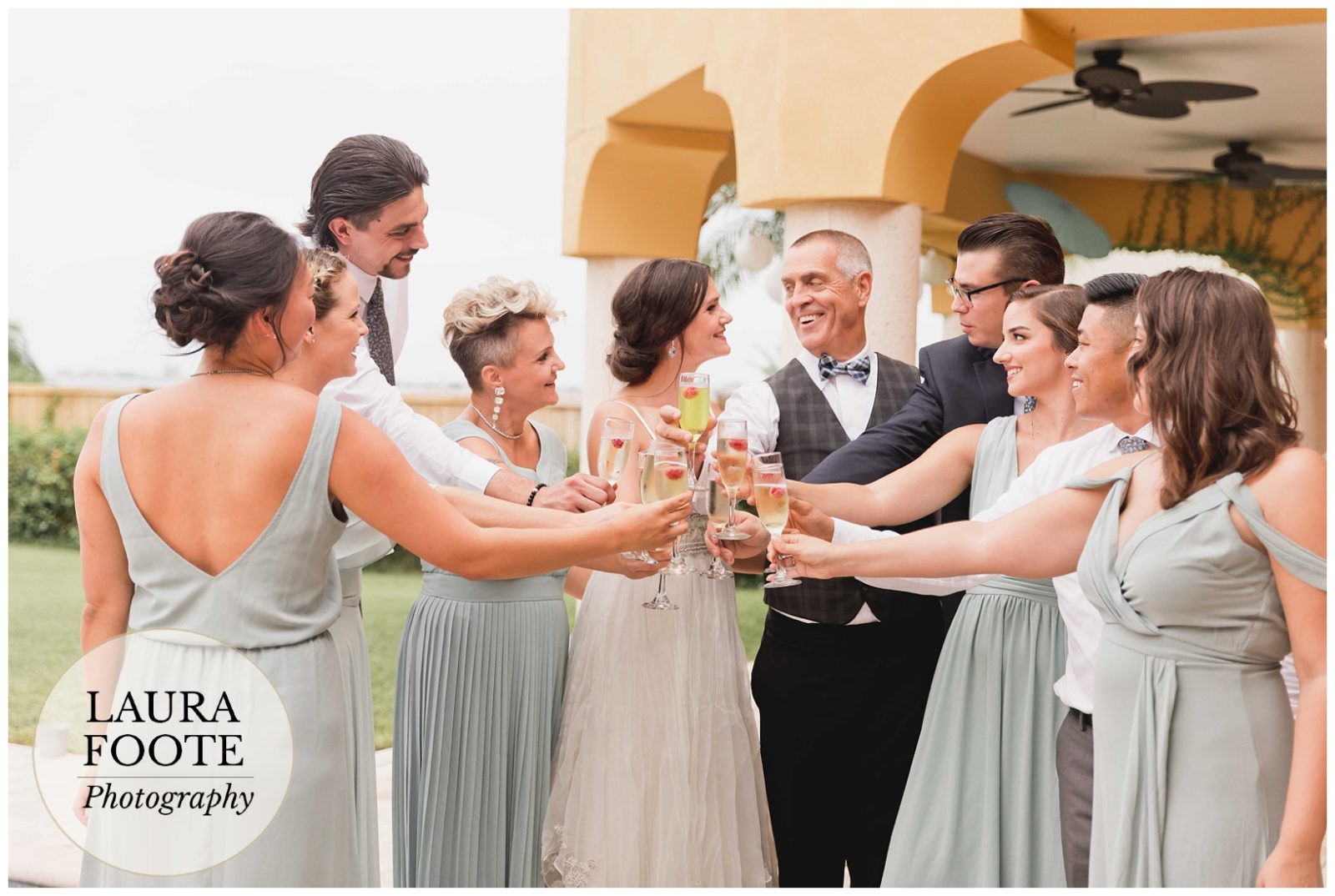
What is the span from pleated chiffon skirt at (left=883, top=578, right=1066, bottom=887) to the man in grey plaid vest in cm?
43

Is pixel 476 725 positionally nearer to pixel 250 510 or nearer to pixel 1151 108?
pixel 250 510

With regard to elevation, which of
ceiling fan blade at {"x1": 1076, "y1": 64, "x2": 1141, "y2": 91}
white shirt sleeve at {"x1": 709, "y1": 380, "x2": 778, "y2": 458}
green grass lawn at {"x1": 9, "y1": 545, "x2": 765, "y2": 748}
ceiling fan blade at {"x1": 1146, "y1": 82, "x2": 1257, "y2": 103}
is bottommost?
green grass lawn at {"x1": 9, "y1": 545, "x2": 765, "y2": 748}

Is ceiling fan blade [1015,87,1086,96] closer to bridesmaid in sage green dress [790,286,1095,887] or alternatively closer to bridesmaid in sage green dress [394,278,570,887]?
bridesmaid in sage green dress [790,286,1095,887]

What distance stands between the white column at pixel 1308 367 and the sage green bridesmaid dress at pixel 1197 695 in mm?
13993

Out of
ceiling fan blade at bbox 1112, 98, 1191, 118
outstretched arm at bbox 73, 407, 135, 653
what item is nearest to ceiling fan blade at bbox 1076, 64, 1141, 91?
ceiling fan blade at bbox 1112, 98, 1191, 118

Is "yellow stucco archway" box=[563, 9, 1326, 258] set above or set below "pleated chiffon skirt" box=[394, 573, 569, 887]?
above

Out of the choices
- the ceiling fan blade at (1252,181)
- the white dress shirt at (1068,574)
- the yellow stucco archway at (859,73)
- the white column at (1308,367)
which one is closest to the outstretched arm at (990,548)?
the white dress shirt at (1068,574)

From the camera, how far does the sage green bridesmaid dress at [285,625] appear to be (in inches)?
88.3

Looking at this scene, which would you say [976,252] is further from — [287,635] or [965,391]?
[287,635]

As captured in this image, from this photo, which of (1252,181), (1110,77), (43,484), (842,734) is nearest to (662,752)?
(842,734)

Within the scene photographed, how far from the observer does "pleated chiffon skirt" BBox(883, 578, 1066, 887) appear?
113 inches

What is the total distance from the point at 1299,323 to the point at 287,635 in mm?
15075

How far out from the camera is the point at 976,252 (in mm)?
3473

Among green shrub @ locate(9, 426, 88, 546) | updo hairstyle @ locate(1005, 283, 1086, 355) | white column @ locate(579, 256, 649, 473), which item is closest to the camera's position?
updo hairstyle @ locate(1005, 283, 1086, 355)
